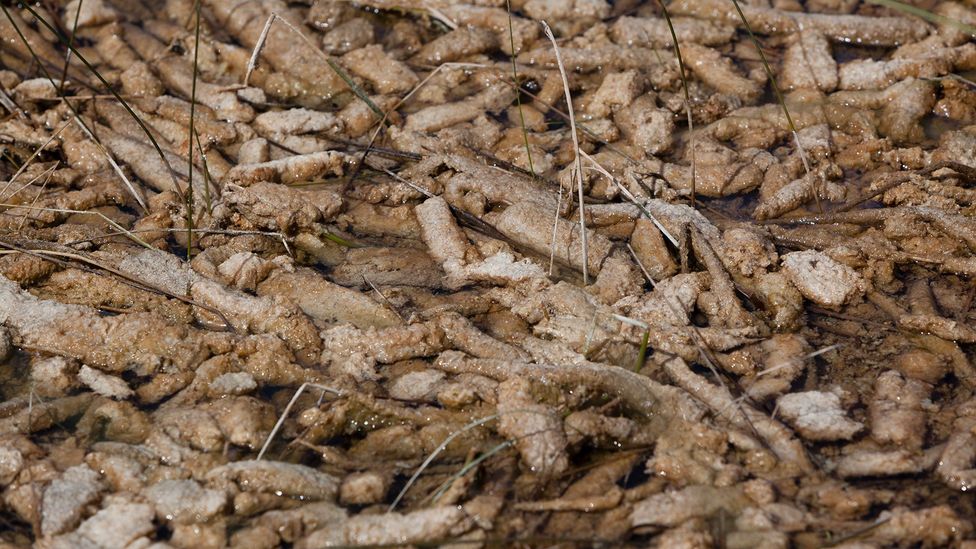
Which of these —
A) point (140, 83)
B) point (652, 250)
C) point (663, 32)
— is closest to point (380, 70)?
point (140, 83)

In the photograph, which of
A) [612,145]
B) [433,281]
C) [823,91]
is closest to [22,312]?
[433,281]

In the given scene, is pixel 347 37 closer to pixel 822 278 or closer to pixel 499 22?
pixel 499 22

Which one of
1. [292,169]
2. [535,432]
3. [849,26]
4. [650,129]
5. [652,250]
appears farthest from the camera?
[849,26]

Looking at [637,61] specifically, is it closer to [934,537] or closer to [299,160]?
[299,160]

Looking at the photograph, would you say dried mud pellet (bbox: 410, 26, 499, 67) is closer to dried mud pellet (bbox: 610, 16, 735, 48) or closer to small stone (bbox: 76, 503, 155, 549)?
dried mud pellet (bbox: 610, 16, 735, 48)

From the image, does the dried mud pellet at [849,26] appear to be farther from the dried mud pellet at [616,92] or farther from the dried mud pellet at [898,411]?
the dried mud pellet at [898,411]

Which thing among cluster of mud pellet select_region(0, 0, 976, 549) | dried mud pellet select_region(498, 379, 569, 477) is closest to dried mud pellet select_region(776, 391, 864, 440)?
cluster of mud pellet select_region(0, 0, 976, 549)

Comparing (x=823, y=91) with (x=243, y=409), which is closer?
(x=243, y=409)

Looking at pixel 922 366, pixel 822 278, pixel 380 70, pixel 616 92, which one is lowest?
pixel 922 366
